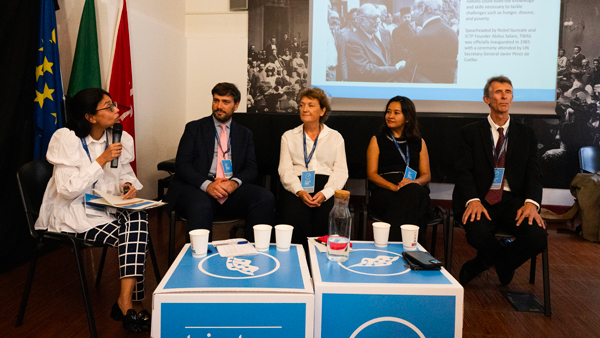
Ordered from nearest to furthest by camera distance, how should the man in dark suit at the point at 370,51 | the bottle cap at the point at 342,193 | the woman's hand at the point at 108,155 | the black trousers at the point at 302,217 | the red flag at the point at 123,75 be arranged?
the bottle cap at the point at 342,193 < the woman's hand at the point at 108,155 < the black trousers at the point at 302,217 < the red flag at the point at 123,75 < the man in dark suit at the point at 370,51

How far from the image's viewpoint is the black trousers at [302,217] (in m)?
2.59

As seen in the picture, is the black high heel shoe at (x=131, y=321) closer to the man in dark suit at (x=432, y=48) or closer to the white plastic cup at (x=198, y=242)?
the white plastic cup at (x=198, y=242)

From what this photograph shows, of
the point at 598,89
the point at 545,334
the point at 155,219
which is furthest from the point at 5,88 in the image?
the point at 598,89

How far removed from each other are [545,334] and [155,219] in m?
3.38

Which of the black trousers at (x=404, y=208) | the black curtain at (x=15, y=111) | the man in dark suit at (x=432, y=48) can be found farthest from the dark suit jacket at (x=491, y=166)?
the black curtain at (x=15, y=111)

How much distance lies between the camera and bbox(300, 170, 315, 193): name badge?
2.66m

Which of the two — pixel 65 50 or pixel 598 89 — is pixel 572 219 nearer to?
pixel 598 89

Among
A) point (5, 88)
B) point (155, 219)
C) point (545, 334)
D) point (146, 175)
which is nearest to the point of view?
point (545, 334)

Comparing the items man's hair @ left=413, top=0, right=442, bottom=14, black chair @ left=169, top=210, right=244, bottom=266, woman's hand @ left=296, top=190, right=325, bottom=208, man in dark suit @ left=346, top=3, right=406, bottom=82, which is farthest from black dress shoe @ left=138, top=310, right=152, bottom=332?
man's hair @ left=413, top=0, right=442, bottom=14

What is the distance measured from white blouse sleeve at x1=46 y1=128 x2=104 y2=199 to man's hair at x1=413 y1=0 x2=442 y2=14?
12.5 ft

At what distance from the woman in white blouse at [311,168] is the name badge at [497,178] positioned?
0.93 metres

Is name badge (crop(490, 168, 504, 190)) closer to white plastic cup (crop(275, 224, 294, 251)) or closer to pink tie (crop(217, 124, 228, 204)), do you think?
white plastic cup (crop(275, 224, 294, 251))

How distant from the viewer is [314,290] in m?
1.33

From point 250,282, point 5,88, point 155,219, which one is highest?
point 5,88
